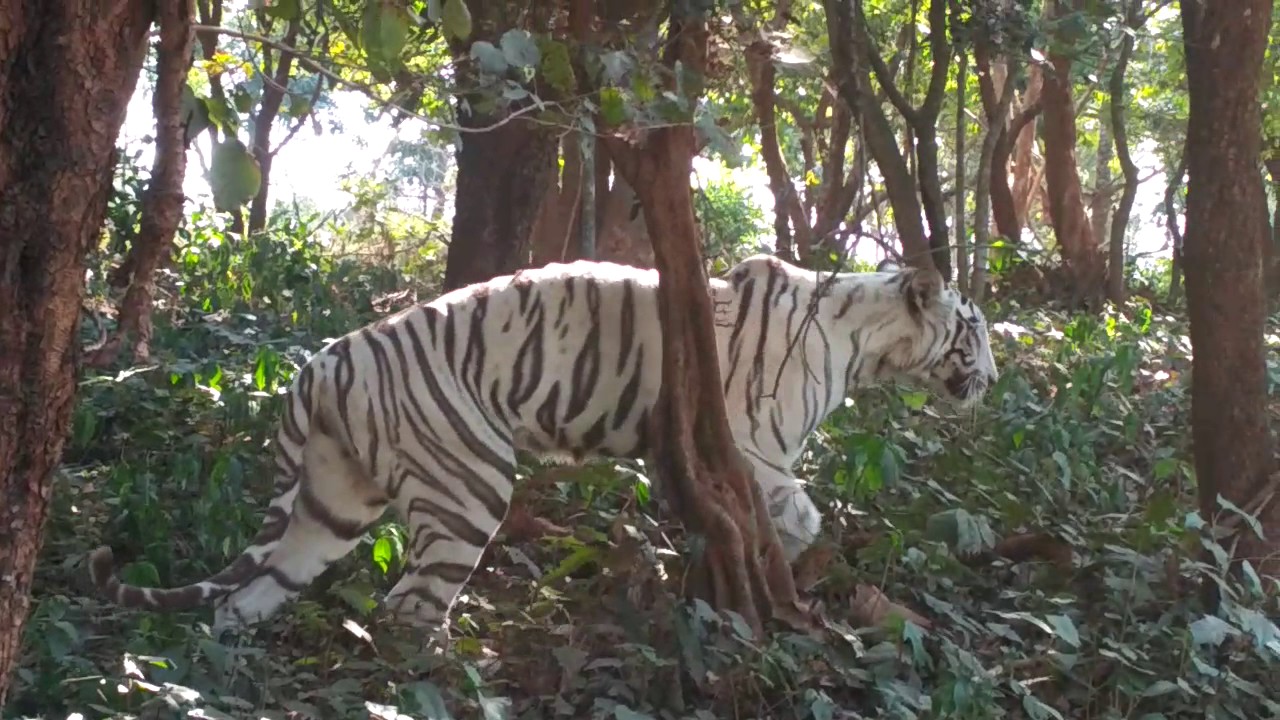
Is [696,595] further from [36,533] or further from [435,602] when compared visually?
[36,533]

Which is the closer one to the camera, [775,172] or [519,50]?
[519,50]

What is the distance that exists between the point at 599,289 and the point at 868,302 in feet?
3.55

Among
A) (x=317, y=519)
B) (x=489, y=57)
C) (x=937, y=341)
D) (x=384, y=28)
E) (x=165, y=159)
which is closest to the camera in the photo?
(x=384, y=28)

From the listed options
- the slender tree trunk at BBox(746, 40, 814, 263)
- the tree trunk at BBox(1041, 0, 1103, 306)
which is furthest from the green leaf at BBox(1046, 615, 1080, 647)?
the tree trunk at BBox(1041, 0, 1103, 306)

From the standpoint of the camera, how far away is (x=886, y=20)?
1171 cm

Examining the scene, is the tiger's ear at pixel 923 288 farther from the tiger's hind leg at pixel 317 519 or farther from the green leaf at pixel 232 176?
the green leaf at pixel 232 176

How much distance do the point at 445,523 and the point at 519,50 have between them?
1.82 meters

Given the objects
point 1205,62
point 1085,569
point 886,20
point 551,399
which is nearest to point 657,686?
point 551,399

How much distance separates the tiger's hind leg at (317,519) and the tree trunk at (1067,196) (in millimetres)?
7784

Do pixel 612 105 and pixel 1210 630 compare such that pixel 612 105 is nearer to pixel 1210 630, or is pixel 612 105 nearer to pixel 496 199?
pixel 1210 630

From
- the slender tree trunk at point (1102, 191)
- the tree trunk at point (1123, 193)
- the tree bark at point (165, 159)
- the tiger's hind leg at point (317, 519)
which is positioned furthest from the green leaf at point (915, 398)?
the slender tree trunk at point (1102, 191)

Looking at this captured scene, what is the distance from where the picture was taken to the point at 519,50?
2.91 m

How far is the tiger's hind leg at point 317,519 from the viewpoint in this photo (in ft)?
14.3

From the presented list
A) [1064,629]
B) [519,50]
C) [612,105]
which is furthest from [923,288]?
[519,50]
